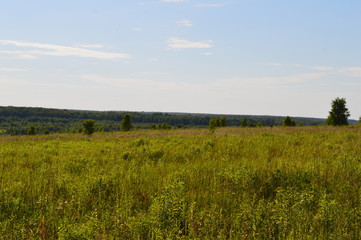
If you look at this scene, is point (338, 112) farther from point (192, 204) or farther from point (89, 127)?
point (192, 204)

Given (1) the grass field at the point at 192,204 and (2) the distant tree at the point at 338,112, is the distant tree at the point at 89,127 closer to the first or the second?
(1) the grass field at the point at 192,204

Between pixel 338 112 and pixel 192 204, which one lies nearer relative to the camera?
pixel 192 204

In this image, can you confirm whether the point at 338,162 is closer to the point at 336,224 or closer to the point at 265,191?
the point at 265,191

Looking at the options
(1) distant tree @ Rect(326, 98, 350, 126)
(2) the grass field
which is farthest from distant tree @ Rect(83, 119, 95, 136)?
(1) distant tree @ Rect(326, 98, 350, 126)

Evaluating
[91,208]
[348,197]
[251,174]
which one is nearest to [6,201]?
[91,208]

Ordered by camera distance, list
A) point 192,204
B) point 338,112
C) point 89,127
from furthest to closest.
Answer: point 338,112 < point 89,127 < point 192,204

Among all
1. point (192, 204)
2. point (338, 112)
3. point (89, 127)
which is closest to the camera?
point (192, 204)

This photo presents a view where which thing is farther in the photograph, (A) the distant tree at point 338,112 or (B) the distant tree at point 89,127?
(A) the distant tree at point 338,112

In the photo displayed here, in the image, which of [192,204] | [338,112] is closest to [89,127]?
[192,204]

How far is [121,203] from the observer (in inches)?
179

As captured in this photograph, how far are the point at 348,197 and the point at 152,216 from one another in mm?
3404

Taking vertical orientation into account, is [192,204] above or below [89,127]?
above

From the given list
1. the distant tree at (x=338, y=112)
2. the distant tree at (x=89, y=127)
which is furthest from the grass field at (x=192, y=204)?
the distant tree at (x=338, y=112)

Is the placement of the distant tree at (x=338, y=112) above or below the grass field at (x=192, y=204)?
above
